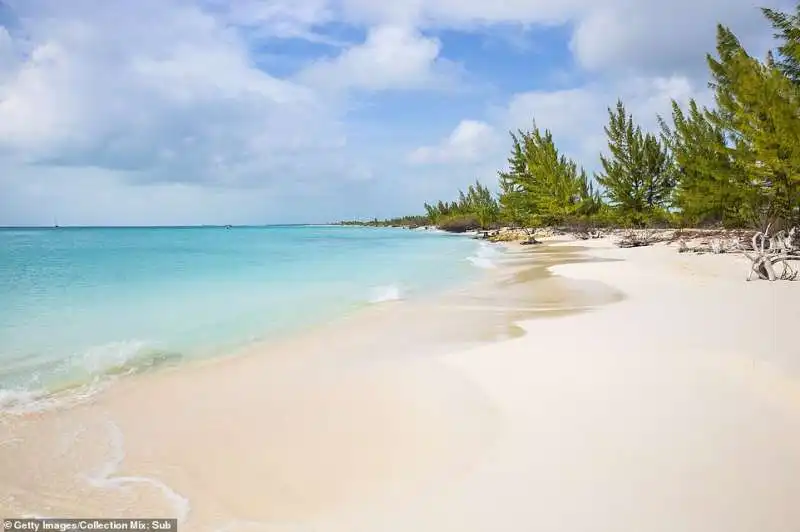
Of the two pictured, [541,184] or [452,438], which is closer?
[452,438]

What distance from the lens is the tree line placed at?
1820 centimetres

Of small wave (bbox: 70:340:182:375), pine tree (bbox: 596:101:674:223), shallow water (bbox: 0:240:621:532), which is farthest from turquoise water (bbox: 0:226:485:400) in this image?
pine tree (bbox: 596:101:674:223)

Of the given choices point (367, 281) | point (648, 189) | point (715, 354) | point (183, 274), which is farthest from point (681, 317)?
point (648, 189)

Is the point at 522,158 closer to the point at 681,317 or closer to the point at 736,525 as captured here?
the point at 681,317

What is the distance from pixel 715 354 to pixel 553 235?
4829 cm

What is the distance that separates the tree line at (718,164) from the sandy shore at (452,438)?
1316 centimetres

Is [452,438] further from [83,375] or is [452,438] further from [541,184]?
[541,184]

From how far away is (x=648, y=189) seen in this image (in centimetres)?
3916

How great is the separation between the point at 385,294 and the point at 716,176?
772 inches

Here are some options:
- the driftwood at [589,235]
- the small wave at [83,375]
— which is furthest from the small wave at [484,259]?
the driftwood at [589,235]

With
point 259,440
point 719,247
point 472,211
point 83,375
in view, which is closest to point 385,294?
point 83,375

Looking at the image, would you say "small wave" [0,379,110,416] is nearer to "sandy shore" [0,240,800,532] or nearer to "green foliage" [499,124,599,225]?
"sandy shore" [0,240,800,532]

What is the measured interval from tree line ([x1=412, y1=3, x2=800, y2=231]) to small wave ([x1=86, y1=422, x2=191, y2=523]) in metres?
Result: 17.5

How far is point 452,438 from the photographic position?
156 inches
